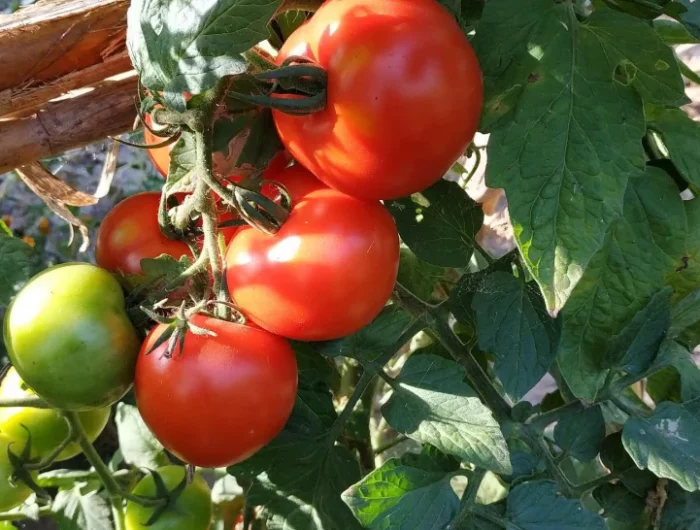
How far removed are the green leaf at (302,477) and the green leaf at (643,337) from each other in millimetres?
266

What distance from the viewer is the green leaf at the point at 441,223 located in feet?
2.00

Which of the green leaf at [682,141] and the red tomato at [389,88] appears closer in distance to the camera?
the red tomato at [389,88]

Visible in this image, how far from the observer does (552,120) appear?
0.43 meters

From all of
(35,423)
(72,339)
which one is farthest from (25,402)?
(72,339)

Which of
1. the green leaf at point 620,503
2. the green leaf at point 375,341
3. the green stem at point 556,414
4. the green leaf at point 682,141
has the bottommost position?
the green leaf at point 620,503

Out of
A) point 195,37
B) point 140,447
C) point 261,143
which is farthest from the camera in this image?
point 140,447

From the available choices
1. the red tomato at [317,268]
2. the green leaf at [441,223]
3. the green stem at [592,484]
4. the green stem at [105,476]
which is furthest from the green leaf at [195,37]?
the green stem at [592,484]

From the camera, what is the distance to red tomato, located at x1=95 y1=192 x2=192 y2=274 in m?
0.54

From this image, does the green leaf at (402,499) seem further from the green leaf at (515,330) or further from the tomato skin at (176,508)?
the tomato skin at (176,508)

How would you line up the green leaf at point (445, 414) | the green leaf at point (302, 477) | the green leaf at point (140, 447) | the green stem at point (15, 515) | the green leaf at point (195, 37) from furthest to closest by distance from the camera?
the green leaf at point (140, 447) → the green stem at point (15, 515) → the green leaf at point (302, 477) → the green leaf at point (445, 414) → the green leaf at point (195, 37)

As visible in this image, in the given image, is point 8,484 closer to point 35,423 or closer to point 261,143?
point 35,423

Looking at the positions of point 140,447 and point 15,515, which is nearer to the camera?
point 15,515

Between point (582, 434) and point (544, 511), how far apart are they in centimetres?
12

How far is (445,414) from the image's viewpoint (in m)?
0.52
